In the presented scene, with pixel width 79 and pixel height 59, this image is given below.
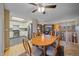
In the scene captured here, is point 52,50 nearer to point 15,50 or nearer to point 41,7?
point 15,50

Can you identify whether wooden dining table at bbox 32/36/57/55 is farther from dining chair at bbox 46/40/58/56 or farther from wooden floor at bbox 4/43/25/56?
wooden floor at bbox 4/43/25/56

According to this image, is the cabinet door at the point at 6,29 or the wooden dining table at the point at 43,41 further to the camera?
the wooden dining table at the point at 43,41

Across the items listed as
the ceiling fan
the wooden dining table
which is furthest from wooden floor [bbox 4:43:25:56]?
the ceiling fan

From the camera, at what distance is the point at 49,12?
2.10 m

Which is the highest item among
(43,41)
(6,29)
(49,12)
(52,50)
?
(49,12)

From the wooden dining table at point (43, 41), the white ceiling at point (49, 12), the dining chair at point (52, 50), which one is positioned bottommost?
the dining chair at point (52, 50)

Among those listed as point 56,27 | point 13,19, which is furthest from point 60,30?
point 13,19

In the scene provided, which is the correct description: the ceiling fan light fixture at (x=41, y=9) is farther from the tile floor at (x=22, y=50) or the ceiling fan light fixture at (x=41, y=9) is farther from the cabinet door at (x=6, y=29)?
the tile floor at (x=22, y=50)

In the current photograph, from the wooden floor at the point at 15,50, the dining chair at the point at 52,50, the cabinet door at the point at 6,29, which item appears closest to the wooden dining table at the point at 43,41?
the dining chair at the point at 52,50

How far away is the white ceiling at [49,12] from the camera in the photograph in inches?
80.0

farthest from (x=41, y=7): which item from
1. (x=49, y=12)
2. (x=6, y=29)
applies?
(x=6, y=29)

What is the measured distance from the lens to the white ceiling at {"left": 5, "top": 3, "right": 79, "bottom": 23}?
80.0 inches

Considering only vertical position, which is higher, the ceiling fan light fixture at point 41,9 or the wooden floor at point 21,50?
the ceiling fan light fixture at point 41,9

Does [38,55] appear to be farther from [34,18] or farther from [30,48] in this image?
[34,18]
